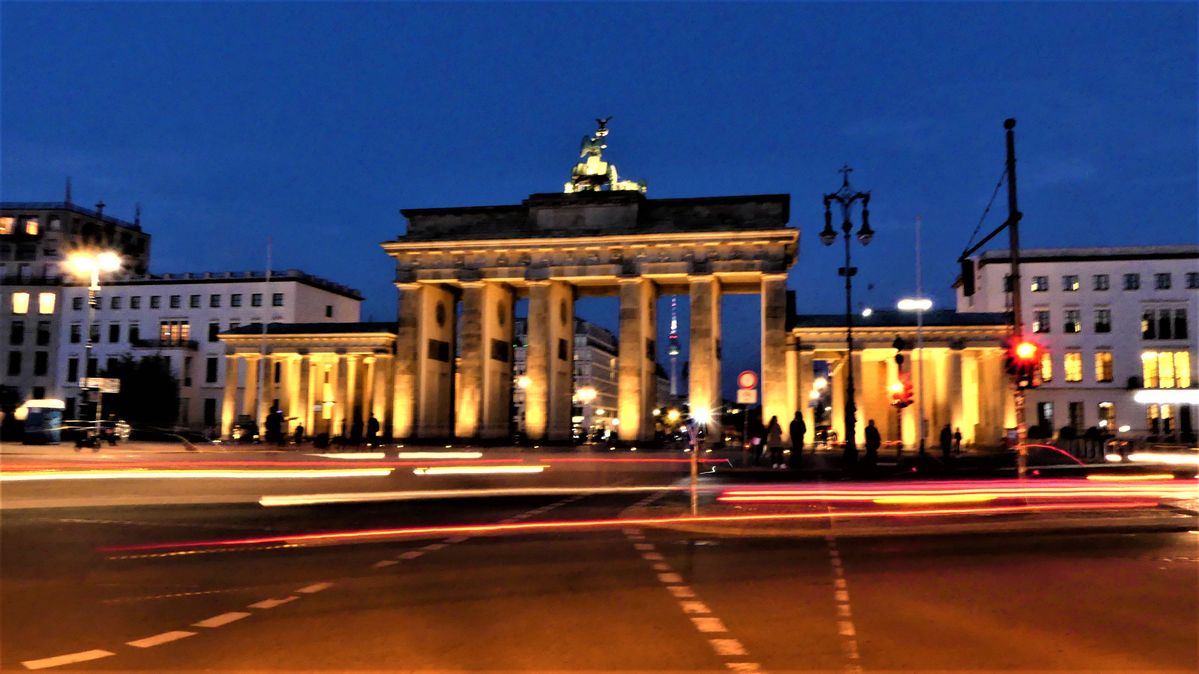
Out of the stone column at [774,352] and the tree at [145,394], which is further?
the tree at [145,394]

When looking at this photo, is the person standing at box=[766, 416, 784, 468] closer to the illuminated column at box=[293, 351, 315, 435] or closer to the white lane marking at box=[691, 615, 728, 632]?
the white lane marking at box=[691, 615, 728, 632]

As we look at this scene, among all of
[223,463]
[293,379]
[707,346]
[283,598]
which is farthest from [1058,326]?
[283,598]

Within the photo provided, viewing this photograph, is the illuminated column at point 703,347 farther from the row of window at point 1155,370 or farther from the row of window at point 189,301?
the row of window at point 189,301

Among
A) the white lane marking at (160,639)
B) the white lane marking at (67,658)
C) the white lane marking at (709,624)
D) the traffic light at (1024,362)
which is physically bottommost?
the white lane marking at (67,658)

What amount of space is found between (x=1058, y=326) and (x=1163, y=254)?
30.3 ft

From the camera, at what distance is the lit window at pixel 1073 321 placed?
6788 cm

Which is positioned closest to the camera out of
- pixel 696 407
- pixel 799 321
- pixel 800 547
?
pixel 800 547

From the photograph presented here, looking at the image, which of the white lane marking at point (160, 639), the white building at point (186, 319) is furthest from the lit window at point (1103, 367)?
the white lane marking at point (160, 639)

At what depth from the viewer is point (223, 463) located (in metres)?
23.1

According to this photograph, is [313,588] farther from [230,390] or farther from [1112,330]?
[1112,330]

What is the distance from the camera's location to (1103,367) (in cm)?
6725

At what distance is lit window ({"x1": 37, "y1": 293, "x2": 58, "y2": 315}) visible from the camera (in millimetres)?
86250

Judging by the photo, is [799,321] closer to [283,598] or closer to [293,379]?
[293,379]

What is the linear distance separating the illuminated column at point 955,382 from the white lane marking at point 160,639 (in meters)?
54.4
